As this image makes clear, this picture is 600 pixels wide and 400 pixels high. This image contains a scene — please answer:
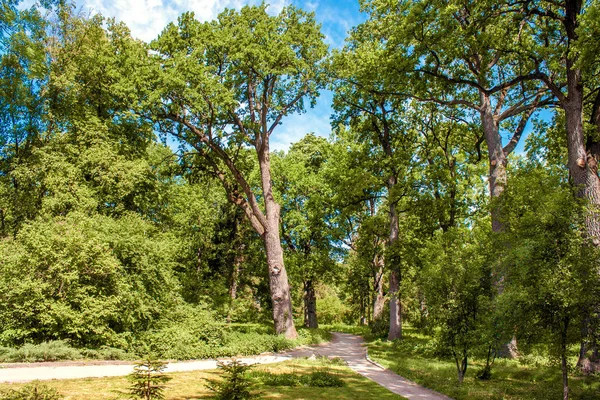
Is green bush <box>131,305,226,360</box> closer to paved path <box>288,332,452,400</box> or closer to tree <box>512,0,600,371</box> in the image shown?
paved path <box>288,332,452,400</box>

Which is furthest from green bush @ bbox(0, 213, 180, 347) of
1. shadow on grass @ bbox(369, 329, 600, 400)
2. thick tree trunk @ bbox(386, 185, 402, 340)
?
thick tree trunk @ bbox(386, 185, 402, 340)

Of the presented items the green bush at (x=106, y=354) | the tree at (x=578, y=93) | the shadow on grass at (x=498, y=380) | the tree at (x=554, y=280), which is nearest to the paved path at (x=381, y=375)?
the shadow on grass at (x=498, y=380)

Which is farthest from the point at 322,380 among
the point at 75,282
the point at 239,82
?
the point at 239,82

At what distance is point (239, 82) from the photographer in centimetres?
1933

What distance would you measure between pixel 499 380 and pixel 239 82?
667 inches

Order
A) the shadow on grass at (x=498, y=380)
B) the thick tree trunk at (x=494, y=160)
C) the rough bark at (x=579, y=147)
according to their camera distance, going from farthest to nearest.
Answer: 1. the thick tree trunk at (x=494, y=160)
2. the rough bark at (x=579, y=147)
3. the shadow on grass at (x=498, y=380)

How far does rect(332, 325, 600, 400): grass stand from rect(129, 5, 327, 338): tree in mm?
7326

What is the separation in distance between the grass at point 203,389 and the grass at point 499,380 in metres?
1.87

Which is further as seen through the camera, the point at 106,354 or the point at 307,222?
the point at 307,222

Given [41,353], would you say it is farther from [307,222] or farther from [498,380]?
[307,222]

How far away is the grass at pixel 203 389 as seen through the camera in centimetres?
720

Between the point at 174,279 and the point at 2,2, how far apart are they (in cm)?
1237

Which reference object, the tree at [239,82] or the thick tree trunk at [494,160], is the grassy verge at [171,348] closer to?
the tree at [239,82]

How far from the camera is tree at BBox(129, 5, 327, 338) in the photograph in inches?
682
